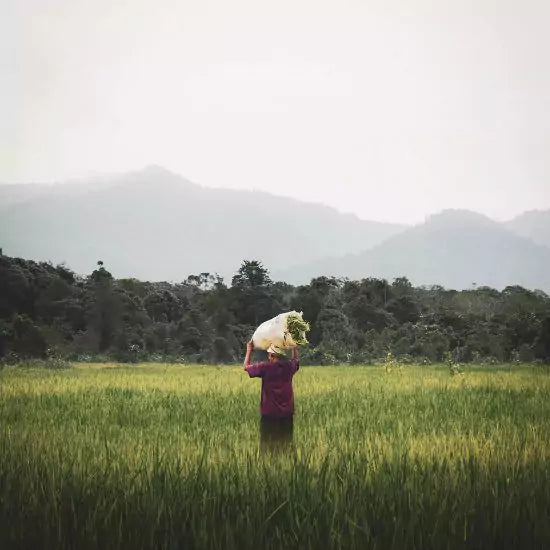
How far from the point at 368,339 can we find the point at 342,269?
1545 mm

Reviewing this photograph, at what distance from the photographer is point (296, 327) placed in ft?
10.9

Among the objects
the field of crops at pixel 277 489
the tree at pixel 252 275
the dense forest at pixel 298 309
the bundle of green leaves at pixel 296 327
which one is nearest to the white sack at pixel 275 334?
the bundle of green leaves at pixel 296 327

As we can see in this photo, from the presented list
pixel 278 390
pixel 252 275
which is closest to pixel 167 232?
pixel 252 275

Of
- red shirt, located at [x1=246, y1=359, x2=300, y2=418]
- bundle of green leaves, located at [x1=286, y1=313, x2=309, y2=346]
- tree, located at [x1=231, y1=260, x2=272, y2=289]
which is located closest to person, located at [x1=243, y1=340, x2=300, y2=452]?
red shirt, located at [x1=246, y1=359, x2=300, y2=418]

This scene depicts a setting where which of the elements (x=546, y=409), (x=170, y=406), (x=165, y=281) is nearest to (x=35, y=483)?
(x=170, y=406)

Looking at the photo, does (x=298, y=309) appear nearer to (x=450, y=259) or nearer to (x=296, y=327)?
(x=450, y=259)

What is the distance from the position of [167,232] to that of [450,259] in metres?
5.17

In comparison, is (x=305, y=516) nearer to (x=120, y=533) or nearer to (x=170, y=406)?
(x=120, y=533)

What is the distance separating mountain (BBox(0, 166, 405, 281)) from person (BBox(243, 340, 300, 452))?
6199 millimetres

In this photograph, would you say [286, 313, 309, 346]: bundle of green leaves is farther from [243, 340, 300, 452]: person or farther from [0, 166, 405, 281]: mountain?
[0, 166, 405, 281]: mountain

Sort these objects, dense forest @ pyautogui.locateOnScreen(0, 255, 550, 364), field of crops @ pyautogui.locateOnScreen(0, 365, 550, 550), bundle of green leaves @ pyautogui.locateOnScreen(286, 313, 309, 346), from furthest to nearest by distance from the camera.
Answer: dense forest @ pyautogui.locateOnScreen(0, 255, 550, 364), bundle of green leaves @ pyautogui.locateOnScreen(286, 313, 309, 346), field of crops @ pyautogui.locateOnScreen(0, 365, 550, 550)

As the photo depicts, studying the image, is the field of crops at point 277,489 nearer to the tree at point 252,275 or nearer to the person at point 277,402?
the person at point 277,402

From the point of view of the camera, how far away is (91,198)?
501 inches

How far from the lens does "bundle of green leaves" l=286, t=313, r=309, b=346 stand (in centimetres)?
330
